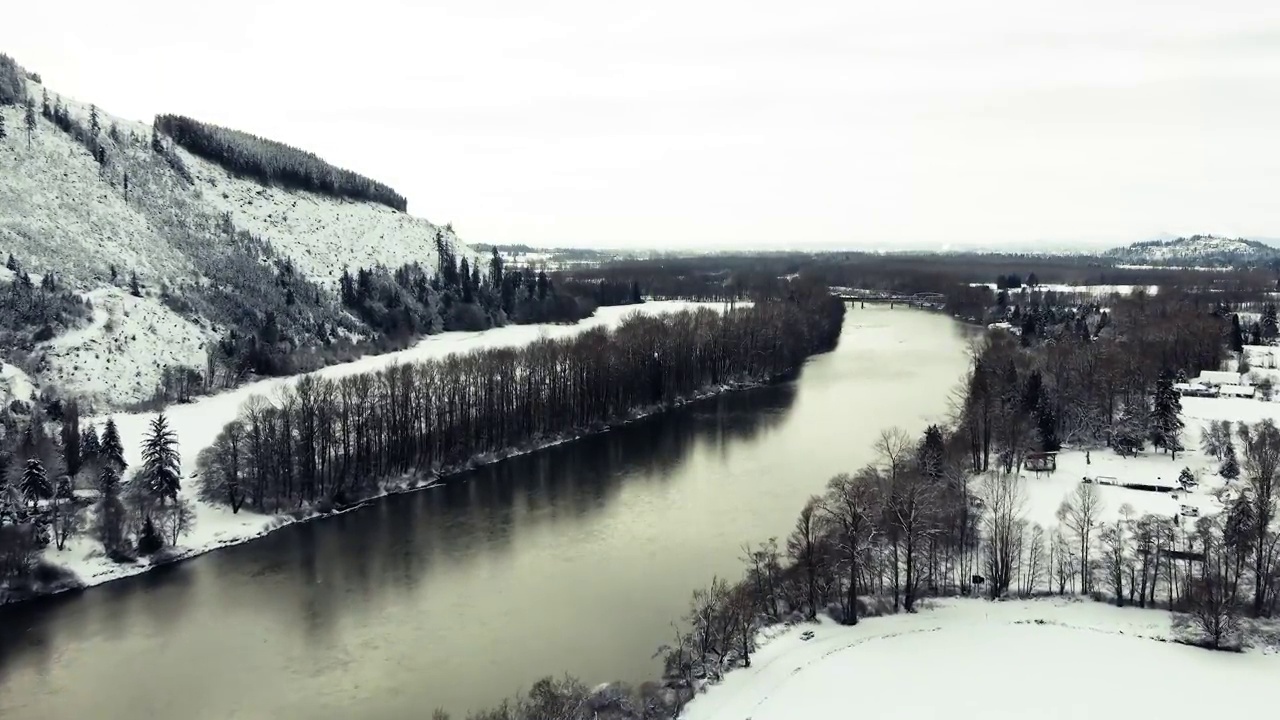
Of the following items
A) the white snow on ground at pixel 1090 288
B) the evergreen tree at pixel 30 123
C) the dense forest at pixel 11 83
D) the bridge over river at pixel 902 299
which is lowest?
the bridge over river at pixel 902 299

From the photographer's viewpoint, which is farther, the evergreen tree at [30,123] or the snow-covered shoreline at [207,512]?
the evergreen tree at [30,123]

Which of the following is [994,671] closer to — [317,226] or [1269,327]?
[1269,327]

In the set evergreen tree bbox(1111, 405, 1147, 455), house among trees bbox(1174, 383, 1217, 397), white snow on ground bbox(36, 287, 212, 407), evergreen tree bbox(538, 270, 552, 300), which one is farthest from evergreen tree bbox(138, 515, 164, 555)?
evergreen tree bbox(538, 270, 552, 300)

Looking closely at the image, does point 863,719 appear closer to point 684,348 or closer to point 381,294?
point 684,348

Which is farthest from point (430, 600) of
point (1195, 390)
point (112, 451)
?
point (1195, 390)

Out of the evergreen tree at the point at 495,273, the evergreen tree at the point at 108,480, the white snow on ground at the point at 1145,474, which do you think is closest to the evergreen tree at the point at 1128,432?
the white snow on ground at the point at 1145,474

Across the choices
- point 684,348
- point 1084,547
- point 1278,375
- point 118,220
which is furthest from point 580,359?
point 1278,375

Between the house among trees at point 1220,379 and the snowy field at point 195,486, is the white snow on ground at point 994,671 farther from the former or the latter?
the house among trees at point 1220,379
